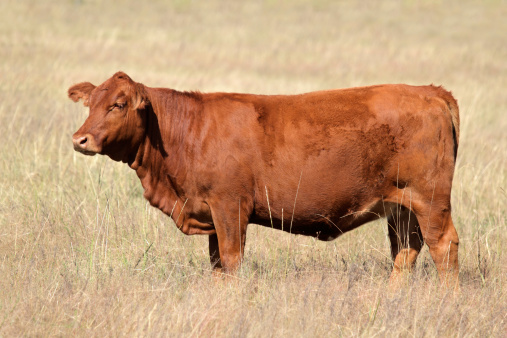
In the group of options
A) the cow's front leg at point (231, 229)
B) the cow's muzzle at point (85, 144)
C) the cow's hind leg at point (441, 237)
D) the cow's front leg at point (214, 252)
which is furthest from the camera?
the cow's front leg at point (214, 252)

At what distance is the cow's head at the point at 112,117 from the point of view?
15.2ft

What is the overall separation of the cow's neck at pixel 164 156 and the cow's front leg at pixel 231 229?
336mm

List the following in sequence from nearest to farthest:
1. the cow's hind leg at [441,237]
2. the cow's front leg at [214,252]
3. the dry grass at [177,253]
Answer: the dry grass at [177,253] < the cow's hind leg at [441,237] < the cow's front leg at [214,252]

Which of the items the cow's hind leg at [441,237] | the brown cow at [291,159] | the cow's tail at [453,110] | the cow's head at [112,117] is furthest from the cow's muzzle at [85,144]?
the cow's tail at [453,110]

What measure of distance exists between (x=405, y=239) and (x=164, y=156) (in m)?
2.10

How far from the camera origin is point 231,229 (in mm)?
4812

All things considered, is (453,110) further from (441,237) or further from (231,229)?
(231,229)

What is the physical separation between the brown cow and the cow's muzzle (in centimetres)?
18

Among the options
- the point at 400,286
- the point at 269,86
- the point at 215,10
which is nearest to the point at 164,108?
the point at 400,286

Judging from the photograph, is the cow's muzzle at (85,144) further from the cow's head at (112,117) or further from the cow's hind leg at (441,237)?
the cow's hind leg at (441,237)

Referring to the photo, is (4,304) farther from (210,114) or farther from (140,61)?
(140,61)

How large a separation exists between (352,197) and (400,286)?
2.48 ft

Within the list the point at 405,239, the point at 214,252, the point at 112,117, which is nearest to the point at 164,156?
the point at 112,117

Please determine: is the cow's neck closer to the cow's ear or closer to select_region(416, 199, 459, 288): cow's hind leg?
the cow's ear
